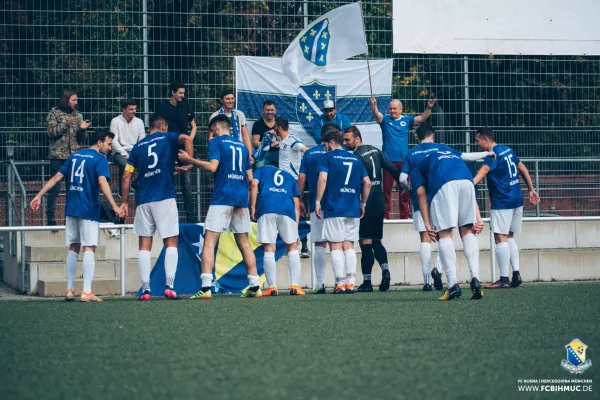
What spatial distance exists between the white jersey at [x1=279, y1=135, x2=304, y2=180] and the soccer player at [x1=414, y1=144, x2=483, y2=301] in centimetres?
331

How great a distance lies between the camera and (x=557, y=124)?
1559cm

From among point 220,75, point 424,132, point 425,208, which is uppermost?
point 220,75

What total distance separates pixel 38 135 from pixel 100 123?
36.6 inches

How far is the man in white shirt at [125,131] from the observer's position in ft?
43.7

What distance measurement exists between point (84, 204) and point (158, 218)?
34.4 inches

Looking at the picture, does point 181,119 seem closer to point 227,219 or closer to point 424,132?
point 227,219

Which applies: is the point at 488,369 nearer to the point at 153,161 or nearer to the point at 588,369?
the point at 588,369

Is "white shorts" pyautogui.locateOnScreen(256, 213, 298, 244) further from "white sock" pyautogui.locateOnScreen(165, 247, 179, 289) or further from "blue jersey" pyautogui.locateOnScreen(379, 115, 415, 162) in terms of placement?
"blue jersey" pyautogui.locateOnScreen(379, 115, 415, 162)

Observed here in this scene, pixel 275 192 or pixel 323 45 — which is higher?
pixel 323 45

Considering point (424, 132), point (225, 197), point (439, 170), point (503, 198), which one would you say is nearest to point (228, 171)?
point (225, 197)

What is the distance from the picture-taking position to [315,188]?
39.8 feet

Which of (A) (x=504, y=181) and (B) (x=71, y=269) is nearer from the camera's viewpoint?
(B) (x=71, y=269)

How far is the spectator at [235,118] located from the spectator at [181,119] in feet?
1.30

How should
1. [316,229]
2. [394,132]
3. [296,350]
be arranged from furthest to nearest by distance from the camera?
[394,132] < [316,229] < [296,350]
